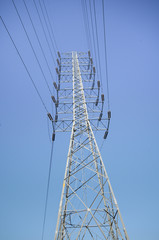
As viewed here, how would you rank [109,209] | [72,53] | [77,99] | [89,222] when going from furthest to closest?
[72,53], [77,99], [89,222], [109,209]

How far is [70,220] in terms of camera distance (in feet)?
20.2

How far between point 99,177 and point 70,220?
2115 mm

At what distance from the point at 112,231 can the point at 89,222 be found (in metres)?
1.09

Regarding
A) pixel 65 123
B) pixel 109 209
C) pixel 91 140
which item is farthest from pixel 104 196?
pixel 65 123

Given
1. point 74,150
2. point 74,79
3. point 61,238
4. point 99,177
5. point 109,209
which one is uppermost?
point 74,79

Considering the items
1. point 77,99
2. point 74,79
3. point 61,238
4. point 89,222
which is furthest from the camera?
point 74,79

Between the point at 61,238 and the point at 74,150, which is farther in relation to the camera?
the point at 74,150

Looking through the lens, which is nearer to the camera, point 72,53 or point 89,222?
point 89,222

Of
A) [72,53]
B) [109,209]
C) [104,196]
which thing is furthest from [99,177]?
[72,53]

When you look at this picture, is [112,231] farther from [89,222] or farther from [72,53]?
[72,53]

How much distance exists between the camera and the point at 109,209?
5.85 m

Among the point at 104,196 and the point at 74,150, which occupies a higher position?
the point at 74,150

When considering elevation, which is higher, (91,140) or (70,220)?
(91,140)

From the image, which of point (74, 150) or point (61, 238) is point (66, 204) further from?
point (74, 150)
